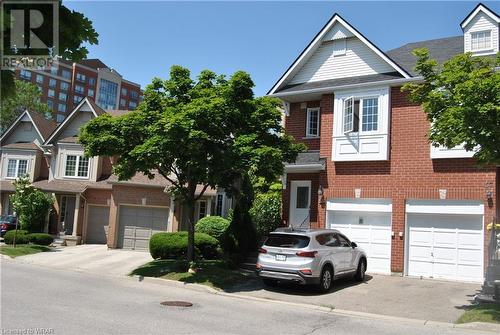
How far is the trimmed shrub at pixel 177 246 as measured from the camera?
20.9 metres

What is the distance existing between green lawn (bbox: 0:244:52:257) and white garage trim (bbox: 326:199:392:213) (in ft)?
48.3

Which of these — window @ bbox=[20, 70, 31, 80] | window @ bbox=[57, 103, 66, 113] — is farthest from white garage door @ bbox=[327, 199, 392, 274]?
window @ bbox=[57, 103, 66, 113]

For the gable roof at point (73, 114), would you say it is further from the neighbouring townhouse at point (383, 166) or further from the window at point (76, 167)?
the neighbouring townhouse at point (383, 166)

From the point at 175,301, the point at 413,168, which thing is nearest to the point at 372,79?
the point at 413,168

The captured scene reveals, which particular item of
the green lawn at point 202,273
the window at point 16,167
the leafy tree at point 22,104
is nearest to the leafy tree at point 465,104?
the green lawn at point 202,273

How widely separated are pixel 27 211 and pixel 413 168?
21695 millimetres

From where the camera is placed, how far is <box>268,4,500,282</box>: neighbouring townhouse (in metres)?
16.7

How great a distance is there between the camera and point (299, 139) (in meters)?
21.3

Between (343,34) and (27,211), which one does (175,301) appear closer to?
(343,34)

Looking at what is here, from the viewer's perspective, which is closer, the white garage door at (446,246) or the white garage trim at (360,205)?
the white garage door at (446,246)

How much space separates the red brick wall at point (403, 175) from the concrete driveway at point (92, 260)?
8173 millimetres

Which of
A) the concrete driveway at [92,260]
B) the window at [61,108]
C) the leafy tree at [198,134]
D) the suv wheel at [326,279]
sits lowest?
the concrete driveway at [92,260]

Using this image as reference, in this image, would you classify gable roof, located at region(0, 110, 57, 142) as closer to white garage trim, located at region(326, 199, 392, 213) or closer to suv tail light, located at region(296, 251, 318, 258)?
white garage trim, located at region(326, 199, 392, 213)

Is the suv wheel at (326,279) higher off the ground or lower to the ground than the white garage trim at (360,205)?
lower
